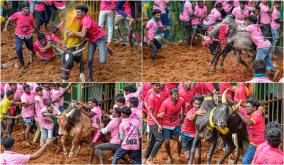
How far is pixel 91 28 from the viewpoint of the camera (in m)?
10.0

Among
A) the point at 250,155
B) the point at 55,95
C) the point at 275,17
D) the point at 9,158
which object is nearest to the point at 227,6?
the point at 275,17

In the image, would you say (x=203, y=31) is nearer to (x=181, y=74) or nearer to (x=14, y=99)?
(x=181, y=74)

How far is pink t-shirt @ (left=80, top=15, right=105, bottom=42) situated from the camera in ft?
32.3

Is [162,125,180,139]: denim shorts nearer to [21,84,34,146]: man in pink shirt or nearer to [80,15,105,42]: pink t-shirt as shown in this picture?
[80,15,105,42]: pink t-shirt

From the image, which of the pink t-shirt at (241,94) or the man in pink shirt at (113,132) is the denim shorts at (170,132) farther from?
the pink t-shirt at (241,94)

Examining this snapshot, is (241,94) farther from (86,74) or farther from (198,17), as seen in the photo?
(198,17)

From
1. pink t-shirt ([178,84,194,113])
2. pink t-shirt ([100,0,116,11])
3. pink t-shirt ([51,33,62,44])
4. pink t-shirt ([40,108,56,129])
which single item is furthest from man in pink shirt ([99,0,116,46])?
pink t-shirt ([40,108,56,129])

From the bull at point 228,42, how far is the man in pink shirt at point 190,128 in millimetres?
2219

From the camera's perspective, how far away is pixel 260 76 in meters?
8.98

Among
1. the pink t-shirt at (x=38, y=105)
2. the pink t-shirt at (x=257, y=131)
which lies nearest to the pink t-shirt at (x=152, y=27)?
the pink t-shirt at (x=38, y=105)

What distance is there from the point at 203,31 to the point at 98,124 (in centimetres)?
386

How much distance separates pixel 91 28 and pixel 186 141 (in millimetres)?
2491

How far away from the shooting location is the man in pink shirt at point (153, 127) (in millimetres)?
9414

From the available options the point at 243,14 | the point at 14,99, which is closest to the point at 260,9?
the point at 243,14
